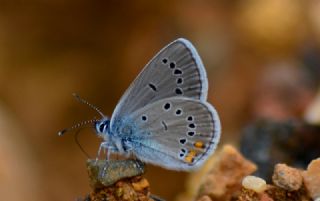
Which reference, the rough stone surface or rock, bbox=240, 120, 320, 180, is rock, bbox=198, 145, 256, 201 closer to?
the rough stone surface

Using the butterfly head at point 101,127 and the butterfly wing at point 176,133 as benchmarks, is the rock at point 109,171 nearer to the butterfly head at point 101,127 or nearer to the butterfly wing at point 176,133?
the butterfly wing at point 176,133

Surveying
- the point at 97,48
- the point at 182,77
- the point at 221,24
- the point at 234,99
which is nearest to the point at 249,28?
the point at 221,24

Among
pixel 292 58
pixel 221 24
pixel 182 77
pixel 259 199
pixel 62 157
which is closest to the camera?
pixel 259 199

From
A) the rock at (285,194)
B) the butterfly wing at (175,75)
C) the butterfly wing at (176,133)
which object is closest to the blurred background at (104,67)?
the butterfly wing at (176,133)

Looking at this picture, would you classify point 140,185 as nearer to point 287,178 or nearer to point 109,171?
point 109,171

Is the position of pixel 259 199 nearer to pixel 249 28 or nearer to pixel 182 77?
pixel 182 77

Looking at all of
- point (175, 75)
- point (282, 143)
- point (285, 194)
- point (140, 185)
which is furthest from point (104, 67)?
point (285, 194)
